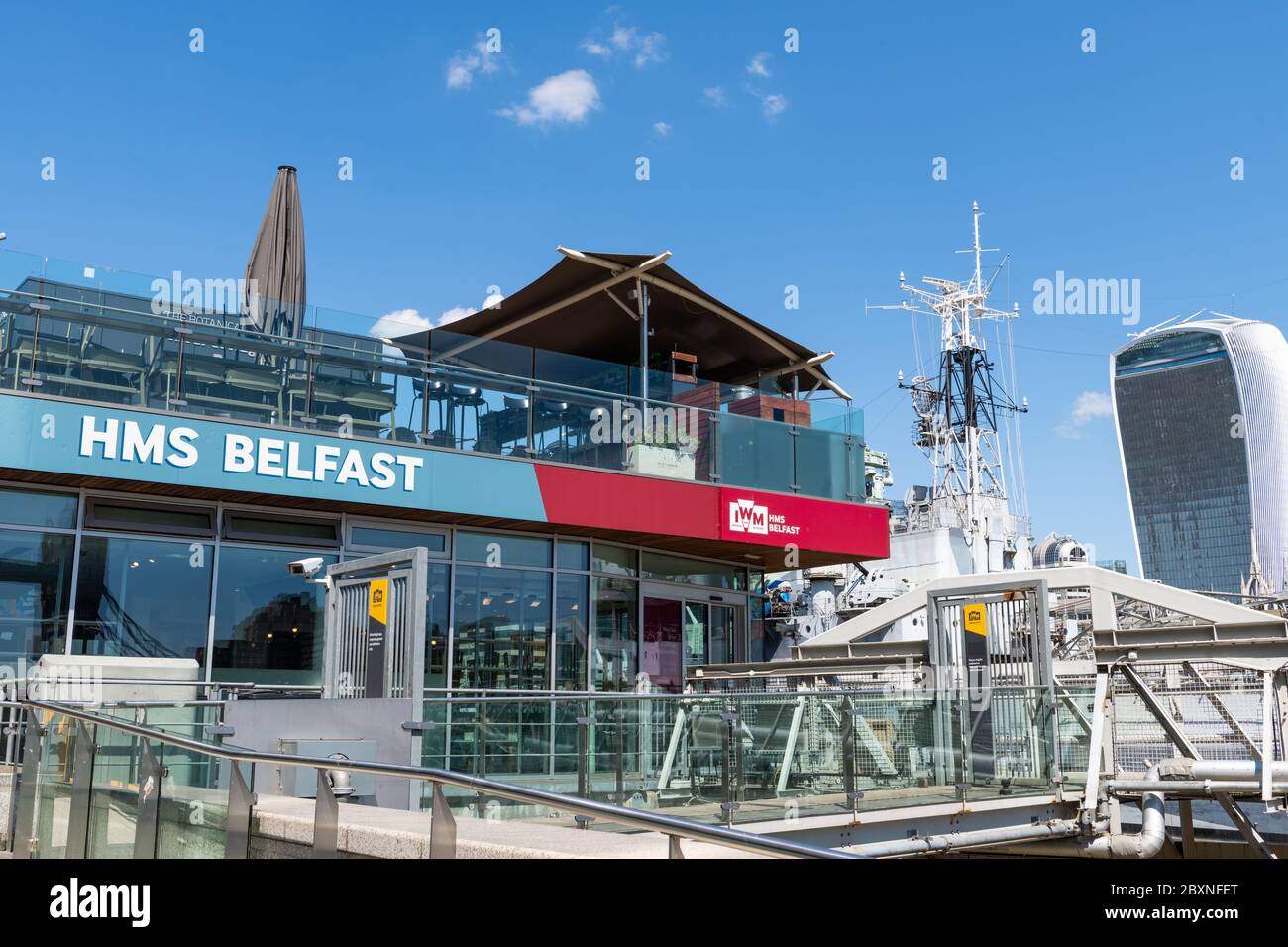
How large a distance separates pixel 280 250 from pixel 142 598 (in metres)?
5.15

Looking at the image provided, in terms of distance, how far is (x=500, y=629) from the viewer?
1619cm

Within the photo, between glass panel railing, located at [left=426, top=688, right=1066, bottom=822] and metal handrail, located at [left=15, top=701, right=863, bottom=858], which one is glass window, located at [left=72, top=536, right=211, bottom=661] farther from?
metal handrail, located at [left=15, top=701, right=863, bottom=858]

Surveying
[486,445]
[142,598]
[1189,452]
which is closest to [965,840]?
[486,445]

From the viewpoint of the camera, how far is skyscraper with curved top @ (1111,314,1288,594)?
16762cm

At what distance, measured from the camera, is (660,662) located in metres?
18.4

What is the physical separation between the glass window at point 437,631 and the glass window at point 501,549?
0.49 m

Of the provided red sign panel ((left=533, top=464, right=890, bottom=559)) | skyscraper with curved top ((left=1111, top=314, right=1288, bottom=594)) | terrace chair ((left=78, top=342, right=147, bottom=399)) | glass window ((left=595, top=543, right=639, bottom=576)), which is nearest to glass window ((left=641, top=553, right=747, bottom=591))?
glass window ((left=595, top=543, right=639, bottom=576))

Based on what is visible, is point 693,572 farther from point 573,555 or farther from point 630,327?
point 630,327

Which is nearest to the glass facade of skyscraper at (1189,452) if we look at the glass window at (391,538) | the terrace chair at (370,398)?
the glass window at (391,538)

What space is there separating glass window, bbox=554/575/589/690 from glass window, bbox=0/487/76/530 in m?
6.21

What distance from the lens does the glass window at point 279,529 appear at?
1441 cm

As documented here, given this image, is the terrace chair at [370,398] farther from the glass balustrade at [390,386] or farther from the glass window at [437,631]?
the glass window at [437,631]
